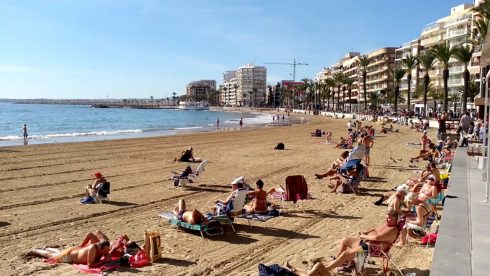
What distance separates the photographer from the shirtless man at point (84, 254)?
678 centimetres

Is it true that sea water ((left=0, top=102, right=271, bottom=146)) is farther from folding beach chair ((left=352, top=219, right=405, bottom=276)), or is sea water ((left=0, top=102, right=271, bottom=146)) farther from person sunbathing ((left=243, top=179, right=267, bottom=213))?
folding beach chair ((left=352, top=219, right=405, bottom=276))

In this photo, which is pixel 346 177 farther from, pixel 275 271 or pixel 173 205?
pixel 275 271

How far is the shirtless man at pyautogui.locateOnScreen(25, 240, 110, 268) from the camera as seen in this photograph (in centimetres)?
678

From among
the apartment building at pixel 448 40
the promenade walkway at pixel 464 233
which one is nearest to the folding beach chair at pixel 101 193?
the promenade walkway at pixel 464 233

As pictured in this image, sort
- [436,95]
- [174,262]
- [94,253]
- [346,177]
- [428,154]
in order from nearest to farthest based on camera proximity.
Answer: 1. [94,253]
2. [174,262]
3. [346,177]
4. [428,154]
5. [436,95]

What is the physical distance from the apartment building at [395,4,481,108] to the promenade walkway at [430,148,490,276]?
51005 millimetres

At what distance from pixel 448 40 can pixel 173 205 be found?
2881 inches

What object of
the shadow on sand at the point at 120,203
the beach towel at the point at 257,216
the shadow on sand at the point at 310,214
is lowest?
the shadow on sand at the point at 120,203

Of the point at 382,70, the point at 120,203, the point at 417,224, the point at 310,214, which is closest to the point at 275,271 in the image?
the point at 417,224

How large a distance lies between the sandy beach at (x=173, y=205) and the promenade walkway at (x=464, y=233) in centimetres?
57

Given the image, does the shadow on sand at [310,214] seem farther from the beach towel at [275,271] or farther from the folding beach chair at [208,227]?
the beach towel at [275,271]

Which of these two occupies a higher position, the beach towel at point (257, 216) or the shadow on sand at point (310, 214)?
the beach towel at point (257, 216)

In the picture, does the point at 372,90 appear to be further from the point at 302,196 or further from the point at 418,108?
the point at 302,196

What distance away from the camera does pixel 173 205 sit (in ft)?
36.1
